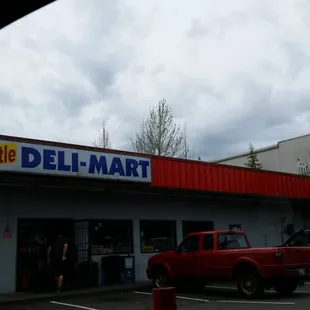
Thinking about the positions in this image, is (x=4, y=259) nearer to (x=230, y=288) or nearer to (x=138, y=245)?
(x=138, y=245)

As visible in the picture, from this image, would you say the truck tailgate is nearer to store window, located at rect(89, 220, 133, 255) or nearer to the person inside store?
the person inside store

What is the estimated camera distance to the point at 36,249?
52.7 ft

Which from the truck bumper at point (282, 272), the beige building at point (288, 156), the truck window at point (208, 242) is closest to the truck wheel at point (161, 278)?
the truck window at point (208, 242)

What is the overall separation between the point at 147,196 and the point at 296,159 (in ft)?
68.9

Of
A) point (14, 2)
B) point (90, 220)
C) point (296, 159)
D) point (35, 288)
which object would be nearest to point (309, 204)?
point (296, 159)

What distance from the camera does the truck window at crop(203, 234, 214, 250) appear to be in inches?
543

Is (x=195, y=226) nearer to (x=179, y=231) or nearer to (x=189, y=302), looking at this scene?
(x=179, y=231)

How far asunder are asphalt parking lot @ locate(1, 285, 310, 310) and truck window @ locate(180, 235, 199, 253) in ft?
4.05

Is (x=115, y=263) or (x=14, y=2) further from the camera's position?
(x=115, y=263)

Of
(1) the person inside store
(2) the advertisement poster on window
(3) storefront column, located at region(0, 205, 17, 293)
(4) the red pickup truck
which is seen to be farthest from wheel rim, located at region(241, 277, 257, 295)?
(2) the advertisement poster on window

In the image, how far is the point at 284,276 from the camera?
39.9 ft

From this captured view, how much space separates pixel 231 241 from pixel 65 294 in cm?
489

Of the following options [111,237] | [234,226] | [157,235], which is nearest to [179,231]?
[157,235]

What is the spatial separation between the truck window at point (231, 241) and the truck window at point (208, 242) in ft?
0.72
